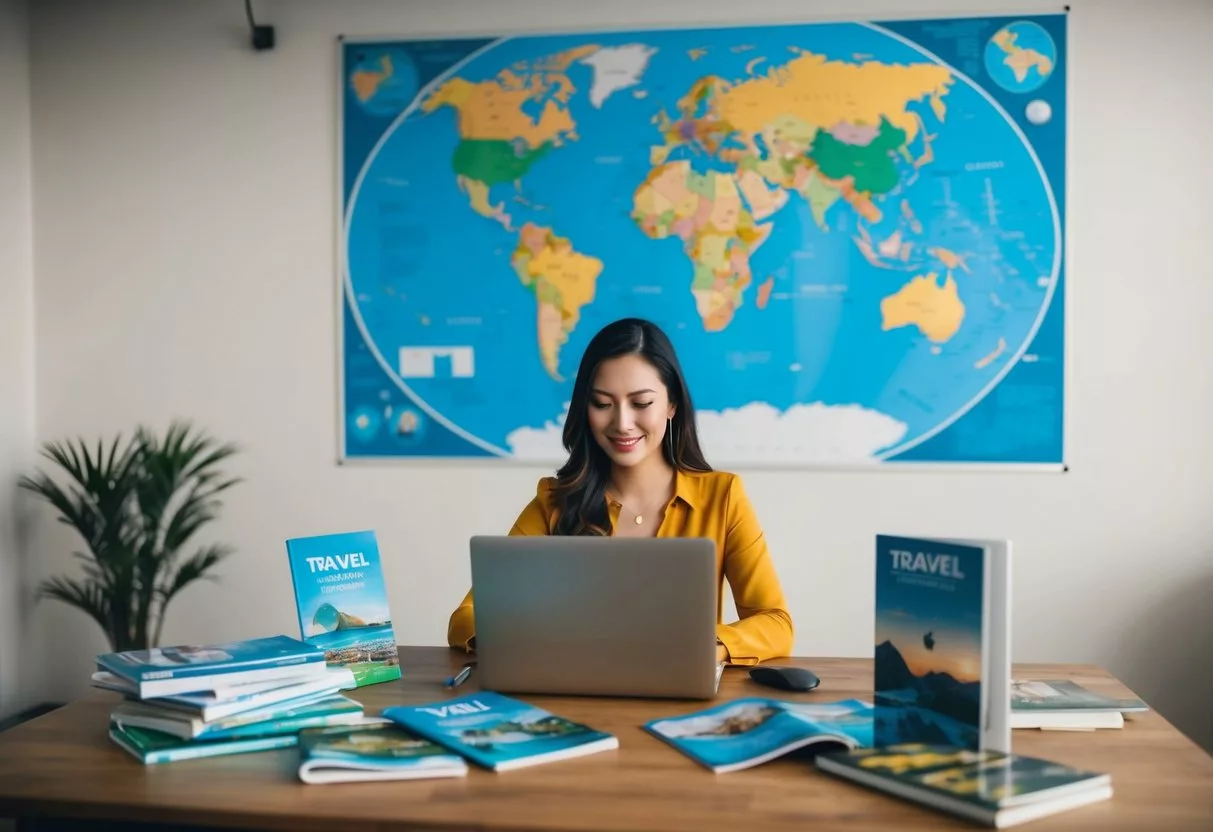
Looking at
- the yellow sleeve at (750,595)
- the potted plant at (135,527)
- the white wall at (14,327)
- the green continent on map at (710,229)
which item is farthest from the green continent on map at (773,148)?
the white wall at (14,327)

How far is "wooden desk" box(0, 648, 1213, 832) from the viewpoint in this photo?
1237mm

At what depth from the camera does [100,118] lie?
3.96 meters

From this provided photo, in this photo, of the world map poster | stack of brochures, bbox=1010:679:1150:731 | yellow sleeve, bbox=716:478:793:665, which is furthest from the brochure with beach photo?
the world map poster

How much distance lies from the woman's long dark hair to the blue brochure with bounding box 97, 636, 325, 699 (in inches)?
31.7

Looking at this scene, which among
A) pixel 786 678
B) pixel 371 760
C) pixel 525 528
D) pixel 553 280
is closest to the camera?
pixel 371 760

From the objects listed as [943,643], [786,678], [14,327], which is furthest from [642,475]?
[14,327]

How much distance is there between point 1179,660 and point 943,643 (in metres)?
2.52

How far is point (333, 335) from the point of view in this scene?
12.6ft

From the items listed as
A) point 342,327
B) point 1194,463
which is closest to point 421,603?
point 342,327

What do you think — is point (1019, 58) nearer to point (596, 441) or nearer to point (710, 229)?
point (710, 229)

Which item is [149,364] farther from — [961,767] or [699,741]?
[961,767]

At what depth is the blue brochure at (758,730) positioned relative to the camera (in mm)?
1428

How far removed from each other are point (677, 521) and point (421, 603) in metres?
1.66

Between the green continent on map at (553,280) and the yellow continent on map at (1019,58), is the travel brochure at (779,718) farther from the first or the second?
the yellow continent on map at (1019,58)
